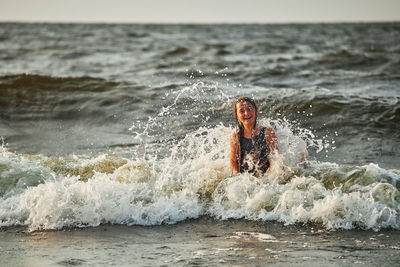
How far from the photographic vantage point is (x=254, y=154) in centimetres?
773

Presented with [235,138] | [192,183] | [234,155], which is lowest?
[192,183]

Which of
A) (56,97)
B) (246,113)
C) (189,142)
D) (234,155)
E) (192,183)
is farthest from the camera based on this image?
(56,97)

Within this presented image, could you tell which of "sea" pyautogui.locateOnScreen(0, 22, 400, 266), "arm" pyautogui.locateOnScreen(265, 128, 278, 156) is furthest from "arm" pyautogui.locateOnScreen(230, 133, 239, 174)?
"arm" pyautogui.locateOnScreen(265, 128, 278, 156)

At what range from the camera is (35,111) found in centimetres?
1491

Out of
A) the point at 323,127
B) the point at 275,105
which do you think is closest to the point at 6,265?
the point at 323,127

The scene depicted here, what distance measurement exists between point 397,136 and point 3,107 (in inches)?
407

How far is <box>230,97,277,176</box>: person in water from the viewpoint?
7.69 metres

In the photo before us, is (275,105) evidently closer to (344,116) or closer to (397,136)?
(344,116)

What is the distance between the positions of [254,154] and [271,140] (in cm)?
31

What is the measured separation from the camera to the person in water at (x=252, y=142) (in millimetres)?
7691

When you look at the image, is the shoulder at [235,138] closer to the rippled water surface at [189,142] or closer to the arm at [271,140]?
the arm at [271,140]

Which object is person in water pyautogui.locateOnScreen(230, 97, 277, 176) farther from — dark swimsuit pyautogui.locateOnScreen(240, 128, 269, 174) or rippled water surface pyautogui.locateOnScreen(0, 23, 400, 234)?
rippled water surface pyautogui.locateOnScreen(0, 23, 400, 234)

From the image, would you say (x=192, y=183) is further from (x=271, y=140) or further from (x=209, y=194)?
(x=271, y=140)

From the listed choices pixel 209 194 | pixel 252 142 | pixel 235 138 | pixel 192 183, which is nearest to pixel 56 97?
pixel 192 183
